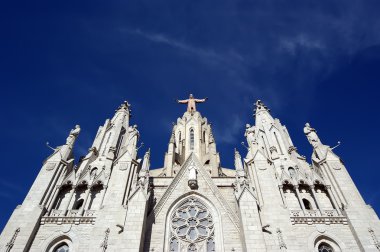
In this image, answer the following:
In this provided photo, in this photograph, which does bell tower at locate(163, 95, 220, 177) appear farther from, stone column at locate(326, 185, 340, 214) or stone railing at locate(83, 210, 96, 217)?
stone column at locate(326, 185, 340, 214)

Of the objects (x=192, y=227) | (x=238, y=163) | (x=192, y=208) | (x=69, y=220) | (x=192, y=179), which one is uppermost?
(x=238, y=163)

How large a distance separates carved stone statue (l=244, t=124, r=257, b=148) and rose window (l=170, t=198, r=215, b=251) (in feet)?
26.4

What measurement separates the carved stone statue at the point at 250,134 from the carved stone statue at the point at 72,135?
1397 cm

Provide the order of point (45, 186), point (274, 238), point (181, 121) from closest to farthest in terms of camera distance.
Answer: point (274, 238)
point (45, 186)
point (181, 121)

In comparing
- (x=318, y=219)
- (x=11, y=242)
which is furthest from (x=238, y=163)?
(x=11, y=242)

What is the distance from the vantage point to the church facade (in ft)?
52.0

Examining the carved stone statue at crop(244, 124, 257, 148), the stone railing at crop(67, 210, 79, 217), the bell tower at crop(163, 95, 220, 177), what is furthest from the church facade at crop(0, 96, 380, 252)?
the bell tower at crop(163, 95, 220, 177)

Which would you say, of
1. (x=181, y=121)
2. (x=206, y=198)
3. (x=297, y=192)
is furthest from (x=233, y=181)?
(x=181, y=121)

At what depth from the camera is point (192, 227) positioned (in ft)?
57.5

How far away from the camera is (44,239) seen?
53.1 feet

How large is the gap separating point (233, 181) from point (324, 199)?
A: 5915 mm

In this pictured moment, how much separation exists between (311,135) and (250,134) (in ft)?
17.3

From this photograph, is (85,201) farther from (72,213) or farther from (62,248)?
(62,248)

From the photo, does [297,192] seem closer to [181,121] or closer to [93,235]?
[93,235]
